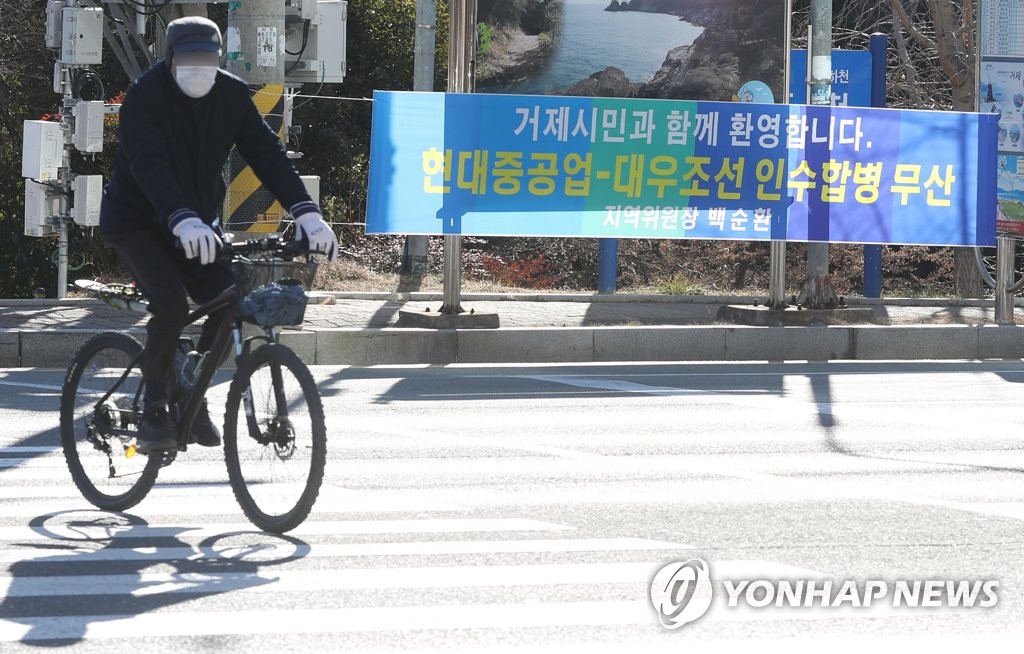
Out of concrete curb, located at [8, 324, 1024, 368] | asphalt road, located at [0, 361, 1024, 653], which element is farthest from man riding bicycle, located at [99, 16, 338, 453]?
concrete curb, located at [8, 324, 1024, 368]

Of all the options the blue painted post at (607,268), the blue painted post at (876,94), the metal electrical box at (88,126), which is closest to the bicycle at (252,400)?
the metal electrical box at (88,126)

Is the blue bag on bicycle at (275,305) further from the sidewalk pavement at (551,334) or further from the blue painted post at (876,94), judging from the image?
the blue painted post at (876,94)

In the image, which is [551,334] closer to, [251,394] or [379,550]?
[251,394]

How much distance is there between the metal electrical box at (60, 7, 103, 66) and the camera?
13.3m

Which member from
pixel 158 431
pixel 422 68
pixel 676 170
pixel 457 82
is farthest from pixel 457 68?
pixel 158 431

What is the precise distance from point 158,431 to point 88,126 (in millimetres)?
8159

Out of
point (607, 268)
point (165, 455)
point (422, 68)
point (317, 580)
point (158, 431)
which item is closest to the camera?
point (317, 580)

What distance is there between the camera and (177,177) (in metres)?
5.73

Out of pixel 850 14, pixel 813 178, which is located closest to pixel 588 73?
pixel 813 178

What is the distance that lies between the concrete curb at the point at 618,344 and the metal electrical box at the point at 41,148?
275cm

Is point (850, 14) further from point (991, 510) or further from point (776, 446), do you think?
point (991, 510)

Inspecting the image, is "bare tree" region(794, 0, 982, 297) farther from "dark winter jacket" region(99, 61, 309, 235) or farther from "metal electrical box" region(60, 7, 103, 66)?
"dark winter jacket" region(99, 61, 309, 235)

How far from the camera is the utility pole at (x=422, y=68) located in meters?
16.2

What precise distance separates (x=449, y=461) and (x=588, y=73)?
7538 mm
